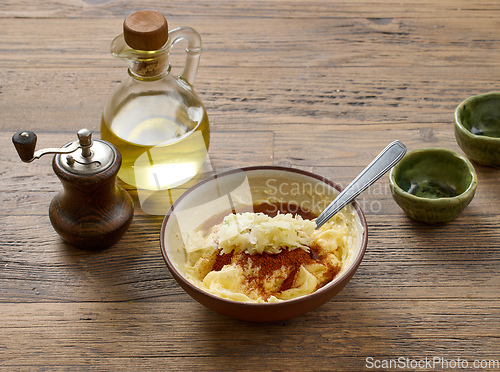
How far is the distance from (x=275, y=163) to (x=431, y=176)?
0.39m

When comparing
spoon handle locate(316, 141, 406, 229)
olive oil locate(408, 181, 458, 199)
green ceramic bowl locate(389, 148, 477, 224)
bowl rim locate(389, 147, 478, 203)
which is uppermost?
spoon handle locate(316, 141, 406, 229)

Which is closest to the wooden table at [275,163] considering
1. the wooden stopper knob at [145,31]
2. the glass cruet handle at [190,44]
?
the glass cruet handle at [190,44]

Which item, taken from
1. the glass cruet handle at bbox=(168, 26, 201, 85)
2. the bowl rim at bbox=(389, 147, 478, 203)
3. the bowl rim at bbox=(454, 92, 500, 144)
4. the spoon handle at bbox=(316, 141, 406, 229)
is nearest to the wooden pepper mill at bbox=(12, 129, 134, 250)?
the glass cruet handle at bbox=(168, 26, 201, 85)

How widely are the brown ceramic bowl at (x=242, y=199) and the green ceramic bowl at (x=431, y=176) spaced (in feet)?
0.62

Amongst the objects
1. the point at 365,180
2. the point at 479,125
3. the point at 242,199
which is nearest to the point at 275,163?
the point at 242,199

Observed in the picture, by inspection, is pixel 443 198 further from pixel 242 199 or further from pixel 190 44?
pixel 190 44

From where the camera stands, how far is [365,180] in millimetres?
1244

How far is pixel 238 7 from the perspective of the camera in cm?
206

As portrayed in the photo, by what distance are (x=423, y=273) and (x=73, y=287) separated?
0.74m

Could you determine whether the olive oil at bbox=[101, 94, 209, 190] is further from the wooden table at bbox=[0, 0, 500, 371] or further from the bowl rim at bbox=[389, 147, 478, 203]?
the bowl rim at bbox=[389, 147, 478, 203]

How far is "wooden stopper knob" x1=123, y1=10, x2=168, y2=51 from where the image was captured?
1208mm

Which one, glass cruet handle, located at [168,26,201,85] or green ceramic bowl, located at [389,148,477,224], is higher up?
glass cruet handle, located at [168,26,201,85]

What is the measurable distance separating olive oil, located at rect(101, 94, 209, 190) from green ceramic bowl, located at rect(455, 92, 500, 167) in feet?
2.12

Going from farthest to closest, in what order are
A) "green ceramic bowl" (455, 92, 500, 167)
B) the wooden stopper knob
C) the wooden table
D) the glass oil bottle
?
1. "green ceramic bowl" (455, 92, 500, 167)
2. the glass oil bottle
3. the wooden stopper knob
4. the wooden table
